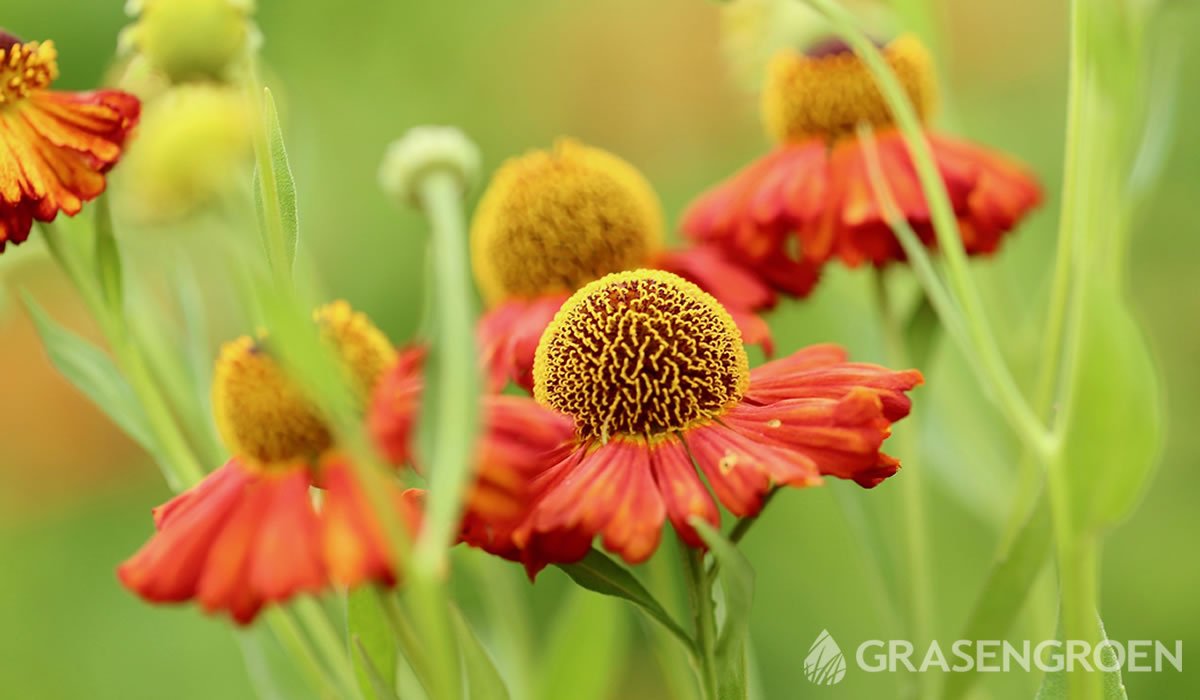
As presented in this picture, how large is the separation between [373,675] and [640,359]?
120 mm

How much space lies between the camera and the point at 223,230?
319mm

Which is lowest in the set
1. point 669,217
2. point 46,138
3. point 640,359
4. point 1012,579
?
point 669,217

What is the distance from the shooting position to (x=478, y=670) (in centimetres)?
39

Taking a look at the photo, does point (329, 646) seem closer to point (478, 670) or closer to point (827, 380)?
point (478, 670)

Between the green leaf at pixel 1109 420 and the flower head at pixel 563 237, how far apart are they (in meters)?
0.17

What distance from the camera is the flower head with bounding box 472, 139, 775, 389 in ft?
1.86

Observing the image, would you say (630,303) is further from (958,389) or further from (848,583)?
(848,583)

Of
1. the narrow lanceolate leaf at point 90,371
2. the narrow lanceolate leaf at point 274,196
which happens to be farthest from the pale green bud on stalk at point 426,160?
the narrow lanceolate leaf at point 90,371

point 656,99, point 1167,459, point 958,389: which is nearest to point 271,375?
point 958,389

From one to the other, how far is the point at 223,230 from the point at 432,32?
1350 mm

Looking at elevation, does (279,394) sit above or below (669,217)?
above

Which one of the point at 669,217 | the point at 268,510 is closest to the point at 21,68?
the point at 268,510

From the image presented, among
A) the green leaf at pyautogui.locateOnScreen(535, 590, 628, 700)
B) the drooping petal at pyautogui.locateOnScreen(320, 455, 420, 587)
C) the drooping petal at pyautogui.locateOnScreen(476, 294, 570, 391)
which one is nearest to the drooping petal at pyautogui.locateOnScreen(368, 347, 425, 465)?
the drooping petal at pyautogui.locateOnScreen(320, 455, 420, 587)

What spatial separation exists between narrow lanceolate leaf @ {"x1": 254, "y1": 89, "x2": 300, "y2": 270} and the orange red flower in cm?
21
